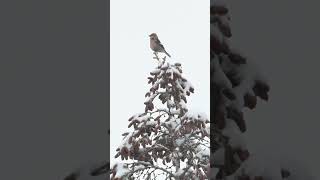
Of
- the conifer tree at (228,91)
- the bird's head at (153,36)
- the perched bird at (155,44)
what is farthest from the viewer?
the bird's head at (153,36)

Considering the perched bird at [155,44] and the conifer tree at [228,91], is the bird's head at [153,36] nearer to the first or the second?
the perched bird at [155,44]

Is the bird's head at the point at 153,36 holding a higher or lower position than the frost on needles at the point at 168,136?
higher

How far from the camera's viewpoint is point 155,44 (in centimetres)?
548

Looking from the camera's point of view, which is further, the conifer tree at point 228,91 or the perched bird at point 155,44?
the perched bird at point 155,44

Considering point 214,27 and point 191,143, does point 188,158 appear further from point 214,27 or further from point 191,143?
point 214,27

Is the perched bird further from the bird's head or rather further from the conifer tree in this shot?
the conifer tree

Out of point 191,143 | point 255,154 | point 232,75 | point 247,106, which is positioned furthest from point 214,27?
point 191,143

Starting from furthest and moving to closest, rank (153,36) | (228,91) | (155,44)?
(153,36) → (155,44) → (228,91)

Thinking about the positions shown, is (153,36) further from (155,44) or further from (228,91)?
(228,91)

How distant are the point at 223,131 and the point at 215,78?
359 millimetres

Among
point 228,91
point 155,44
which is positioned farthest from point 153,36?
point 228,91

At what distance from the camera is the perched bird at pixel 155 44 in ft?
17.6

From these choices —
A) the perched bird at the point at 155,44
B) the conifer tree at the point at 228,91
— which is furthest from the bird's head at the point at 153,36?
the conifer tree at the point at 228,91

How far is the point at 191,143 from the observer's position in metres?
4.68
